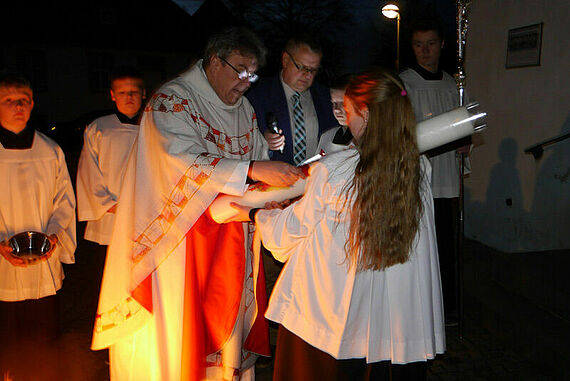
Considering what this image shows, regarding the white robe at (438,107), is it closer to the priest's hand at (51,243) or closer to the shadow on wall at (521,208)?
the shadow on wall at (521,208)

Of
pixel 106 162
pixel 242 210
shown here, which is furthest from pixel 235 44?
pixel 106 162

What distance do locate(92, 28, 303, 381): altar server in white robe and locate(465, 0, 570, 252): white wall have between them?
4329mm

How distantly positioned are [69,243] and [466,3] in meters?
3.54

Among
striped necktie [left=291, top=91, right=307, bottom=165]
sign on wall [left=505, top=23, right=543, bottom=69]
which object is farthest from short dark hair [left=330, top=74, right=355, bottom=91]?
sign on wall [left=505, top=23, right=543, bottom=69]

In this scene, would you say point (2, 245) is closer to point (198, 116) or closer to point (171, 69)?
point (198, 116)

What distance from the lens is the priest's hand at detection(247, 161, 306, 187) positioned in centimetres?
264

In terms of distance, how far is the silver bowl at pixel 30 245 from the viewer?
335 cm

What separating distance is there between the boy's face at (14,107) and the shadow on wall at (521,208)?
546 cm

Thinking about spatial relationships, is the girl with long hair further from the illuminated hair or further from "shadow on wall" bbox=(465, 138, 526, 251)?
"shadow on wall" bbox=(465, 138, 526, 251)

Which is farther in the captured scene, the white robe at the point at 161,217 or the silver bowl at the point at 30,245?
the silver bowl at the point at 30,245

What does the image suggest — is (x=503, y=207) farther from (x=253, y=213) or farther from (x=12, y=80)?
(x=12, y=80)

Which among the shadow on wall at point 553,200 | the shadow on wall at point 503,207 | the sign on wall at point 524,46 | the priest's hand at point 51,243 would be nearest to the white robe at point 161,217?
the priest's hand at point 51,243

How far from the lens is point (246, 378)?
3.47 m

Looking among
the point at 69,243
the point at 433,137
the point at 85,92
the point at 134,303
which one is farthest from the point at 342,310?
the point at 85,92
